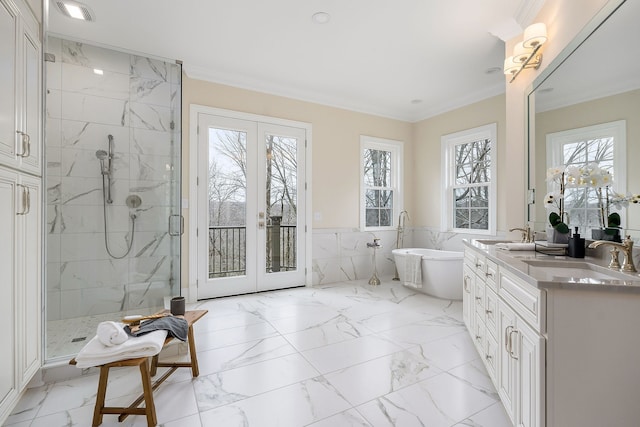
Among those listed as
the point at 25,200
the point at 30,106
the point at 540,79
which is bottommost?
the point at 25,200

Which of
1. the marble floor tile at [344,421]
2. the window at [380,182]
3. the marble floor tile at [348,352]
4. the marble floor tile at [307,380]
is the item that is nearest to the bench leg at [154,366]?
the marble floor tile at [307,380]

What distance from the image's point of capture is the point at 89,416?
1690mm

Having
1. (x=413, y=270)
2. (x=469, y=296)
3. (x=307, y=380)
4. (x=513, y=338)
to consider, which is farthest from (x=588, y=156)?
(x=413, y=270)

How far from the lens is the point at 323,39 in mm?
3000

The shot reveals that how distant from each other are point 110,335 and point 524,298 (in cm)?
201

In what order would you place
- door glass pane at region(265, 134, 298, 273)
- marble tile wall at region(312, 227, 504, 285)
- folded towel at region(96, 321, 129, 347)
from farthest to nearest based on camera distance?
marble tile wall at region(312, 227, 504, 285) → door glass pane at region(265, 134, 298, 273) → folded towel at region(96, 321, 129, 347)

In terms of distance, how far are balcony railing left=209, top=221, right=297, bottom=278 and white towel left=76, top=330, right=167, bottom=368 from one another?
2.24m

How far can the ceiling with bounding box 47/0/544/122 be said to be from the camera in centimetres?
254

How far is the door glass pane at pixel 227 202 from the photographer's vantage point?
382cm

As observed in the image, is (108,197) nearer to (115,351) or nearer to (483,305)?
(115,351)

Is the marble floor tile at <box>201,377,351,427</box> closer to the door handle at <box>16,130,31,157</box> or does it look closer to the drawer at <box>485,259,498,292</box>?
the drawer at <box>485,259,498,292</box>

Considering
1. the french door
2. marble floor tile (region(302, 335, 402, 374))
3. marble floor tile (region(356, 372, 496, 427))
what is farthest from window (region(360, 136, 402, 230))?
marble floor tile (region(356, 372, 496, 427))

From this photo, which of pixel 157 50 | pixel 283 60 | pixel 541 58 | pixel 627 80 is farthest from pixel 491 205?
pixel 157 50

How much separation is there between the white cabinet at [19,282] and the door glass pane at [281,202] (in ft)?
8.16
